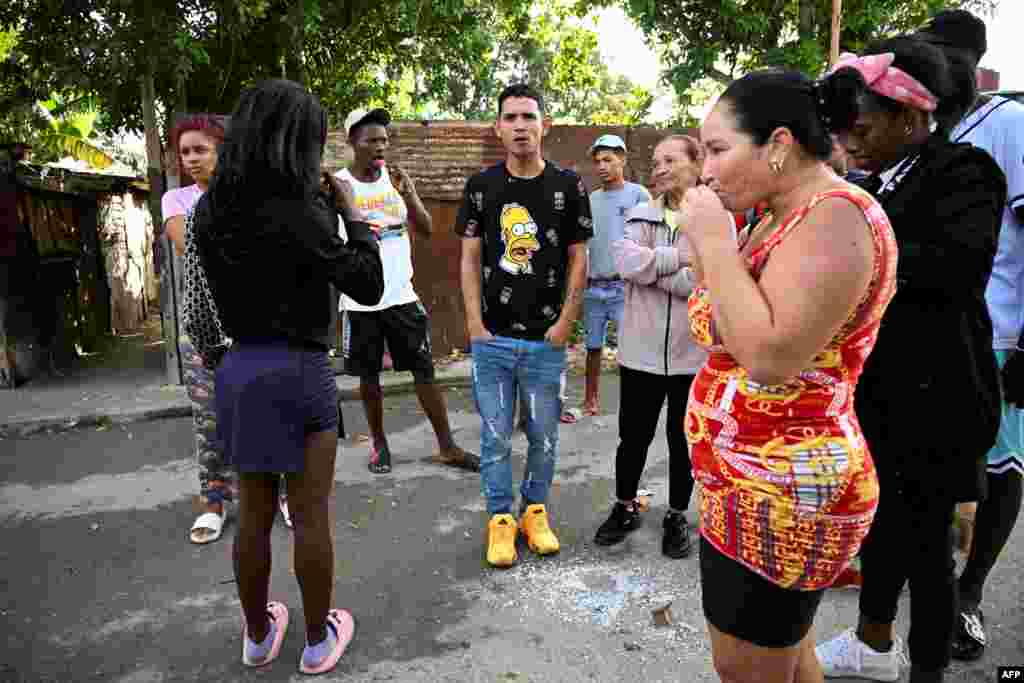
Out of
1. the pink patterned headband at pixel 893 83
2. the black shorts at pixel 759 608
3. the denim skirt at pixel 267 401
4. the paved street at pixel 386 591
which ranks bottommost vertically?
the paved street at pixel 386 591

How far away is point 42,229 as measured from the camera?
24.9 ft

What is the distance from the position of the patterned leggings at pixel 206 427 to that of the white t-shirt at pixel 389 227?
1.05m

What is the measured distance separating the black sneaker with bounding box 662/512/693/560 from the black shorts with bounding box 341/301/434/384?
1.71m

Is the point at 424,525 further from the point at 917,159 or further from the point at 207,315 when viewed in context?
the point at 917,159

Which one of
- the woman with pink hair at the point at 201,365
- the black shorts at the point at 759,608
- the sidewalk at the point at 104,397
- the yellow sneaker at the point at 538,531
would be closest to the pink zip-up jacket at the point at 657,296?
the yellow sneaker at the point at 538,531

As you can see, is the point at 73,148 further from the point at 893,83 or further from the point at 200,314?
the point at 893,83

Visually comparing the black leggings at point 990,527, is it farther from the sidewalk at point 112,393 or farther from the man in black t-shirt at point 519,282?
the sidewalk at point 112,393

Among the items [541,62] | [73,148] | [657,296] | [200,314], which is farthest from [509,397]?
[541,62]

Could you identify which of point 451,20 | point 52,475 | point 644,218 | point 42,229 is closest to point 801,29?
point 451,20

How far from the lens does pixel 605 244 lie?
5535 mm

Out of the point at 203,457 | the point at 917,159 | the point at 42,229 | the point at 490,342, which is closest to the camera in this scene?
the point at 917,159

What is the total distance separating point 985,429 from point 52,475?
4.94 metres

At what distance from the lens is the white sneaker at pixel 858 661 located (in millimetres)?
2398

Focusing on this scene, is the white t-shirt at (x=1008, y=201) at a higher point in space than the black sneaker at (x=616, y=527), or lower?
higher
